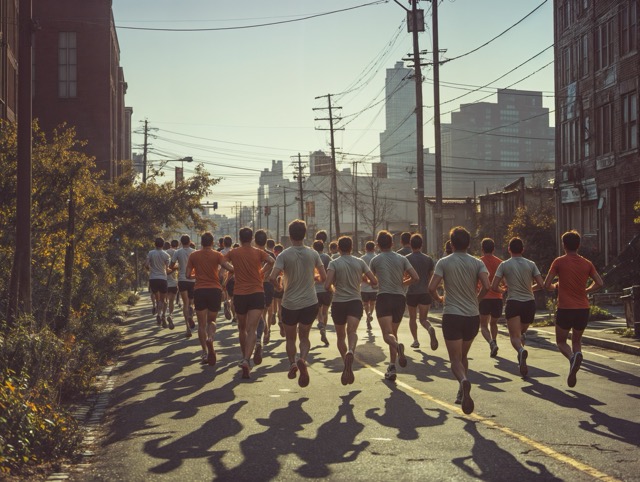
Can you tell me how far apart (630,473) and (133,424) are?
16.6 feet

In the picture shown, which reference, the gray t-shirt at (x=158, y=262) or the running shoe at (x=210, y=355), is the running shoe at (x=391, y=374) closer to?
the running shoe at (x=210, y=355)

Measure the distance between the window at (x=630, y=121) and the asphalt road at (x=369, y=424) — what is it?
18694mm

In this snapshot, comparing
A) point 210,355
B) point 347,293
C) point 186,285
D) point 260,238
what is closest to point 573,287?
point 347,293

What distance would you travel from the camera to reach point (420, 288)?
16.2 m

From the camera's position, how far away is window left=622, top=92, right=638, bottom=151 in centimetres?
3116

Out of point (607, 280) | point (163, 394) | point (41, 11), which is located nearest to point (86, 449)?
point (163, 394)

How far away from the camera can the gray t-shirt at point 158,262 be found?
21.5 metres

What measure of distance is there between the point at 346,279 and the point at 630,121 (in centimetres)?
2321

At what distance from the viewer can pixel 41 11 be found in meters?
51.6

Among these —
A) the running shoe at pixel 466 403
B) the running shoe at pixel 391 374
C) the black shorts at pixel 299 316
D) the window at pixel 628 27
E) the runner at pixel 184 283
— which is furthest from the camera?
the window at pixel 628 27

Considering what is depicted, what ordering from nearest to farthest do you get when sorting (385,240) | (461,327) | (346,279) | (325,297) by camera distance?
(461,327) → (346,279) → (385,240) → (325,297)

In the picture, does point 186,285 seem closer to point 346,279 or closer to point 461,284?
point 346,279

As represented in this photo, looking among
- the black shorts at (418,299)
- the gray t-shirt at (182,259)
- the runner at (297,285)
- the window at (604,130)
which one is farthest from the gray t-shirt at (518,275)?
the window at (604,130)

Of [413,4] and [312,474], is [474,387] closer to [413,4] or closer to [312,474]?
[312,474]
